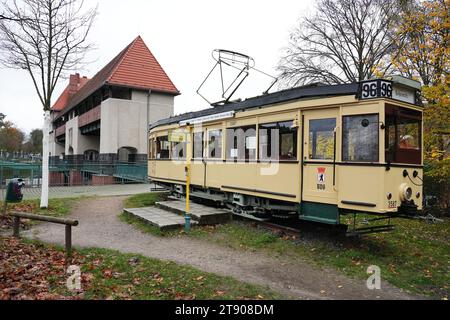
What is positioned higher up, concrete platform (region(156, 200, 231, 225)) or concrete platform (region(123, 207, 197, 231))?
concrete platform (region(156, 200, 231, 225))

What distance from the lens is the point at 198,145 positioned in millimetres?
11664

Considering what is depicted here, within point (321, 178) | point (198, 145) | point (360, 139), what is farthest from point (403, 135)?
point (198, 145)

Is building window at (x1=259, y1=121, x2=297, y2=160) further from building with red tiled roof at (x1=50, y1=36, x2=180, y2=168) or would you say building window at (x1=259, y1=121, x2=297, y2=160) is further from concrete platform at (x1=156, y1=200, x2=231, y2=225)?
building with red tiled roof at (x1=50, y1=36, x2=180, y2=168)

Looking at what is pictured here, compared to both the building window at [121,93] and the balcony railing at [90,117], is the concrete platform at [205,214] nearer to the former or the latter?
the building window at [121,93]

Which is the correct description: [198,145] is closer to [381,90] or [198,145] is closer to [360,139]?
[360,139]

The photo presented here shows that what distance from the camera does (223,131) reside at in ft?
34.2

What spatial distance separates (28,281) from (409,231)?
29.8 feet

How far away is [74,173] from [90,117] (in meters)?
9.24

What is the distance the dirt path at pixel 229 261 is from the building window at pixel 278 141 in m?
2.40

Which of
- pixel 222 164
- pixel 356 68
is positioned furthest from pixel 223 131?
pixel 356 68

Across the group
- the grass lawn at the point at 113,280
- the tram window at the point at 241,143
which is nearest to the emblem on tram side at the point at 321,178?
the tram window at the point at 241,143

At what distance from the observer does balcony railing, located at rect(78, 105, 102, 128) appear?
30000mm

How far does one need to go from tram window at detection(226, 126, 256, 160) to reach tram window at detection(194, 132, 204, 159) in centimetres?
151

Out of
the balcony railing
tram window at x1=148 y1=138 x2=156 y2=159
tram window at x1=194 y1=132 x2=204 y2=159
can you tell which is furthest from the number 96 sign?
the balcony railing
